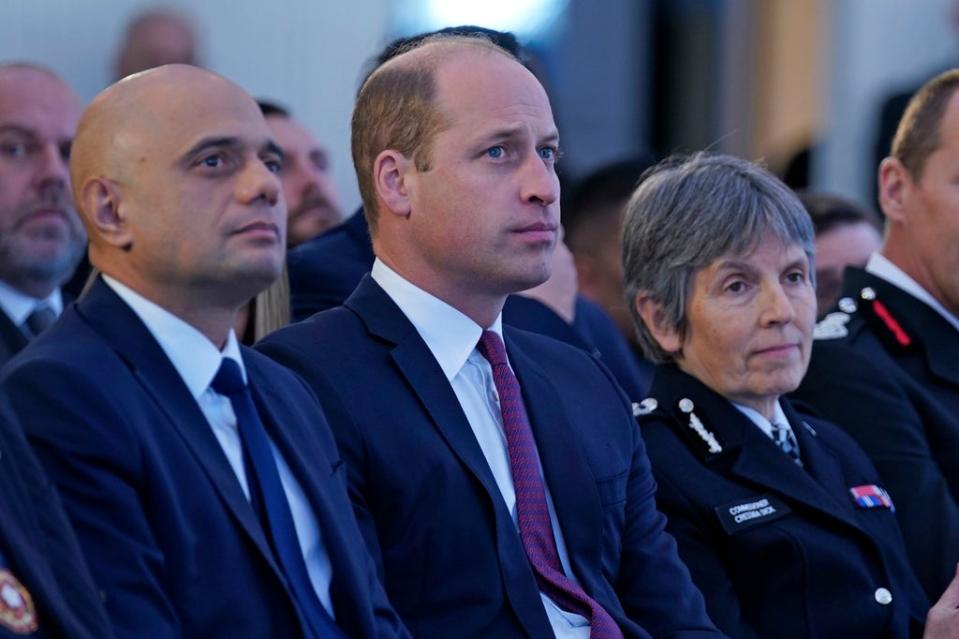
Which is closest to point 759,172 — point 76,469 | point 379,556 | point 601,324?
point 601,324

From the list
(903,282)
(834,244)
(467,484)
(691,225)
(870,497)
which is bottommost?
(870,497)

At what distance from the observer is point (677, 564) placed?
368 centimetres

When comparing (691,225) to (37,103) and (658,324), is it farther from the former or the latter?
(37,103)

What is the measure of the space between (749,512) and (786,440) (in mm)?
305

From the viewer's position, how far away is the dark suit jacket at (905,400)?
13.9 ft

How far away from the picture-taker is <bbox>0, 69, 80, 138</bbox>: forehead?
172 inches

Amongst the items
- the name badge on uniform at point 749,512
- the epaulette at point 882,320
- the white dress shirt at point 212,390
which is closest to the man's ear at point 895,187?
the epaulette at point 882,320

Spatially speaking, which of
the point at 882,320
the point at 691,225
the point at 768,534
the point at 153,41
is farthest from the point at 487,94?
the point at 153,41

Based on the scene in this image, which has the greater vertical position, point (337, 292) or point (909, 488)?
point (337, 292)

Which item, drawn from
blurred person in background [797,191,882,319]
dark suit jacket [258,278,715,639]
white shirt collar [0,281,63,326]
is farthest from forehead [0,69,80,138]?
blurred person in background [797,191,882,319]

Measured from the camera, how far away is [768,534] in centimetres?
381

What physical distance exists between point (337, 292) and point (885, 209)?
1.44 metres

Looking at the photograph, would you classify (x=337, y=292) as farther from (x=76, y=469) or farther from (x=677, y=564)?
(x=76, y=469)

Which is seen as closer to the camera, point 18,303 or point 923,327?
point 18,303
